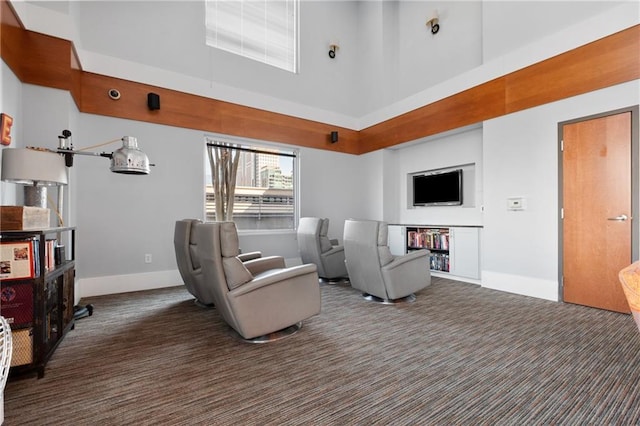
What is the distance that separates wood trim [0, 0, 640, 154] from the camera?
318cm

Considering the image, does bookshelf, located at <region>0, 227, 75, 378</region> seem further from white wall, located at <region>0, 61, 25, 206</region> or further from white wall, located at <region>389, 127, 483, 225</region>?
white wall, located at <region>389, 127, 483, 225</region>

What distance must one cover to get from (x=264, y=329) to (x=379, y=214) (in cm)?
434

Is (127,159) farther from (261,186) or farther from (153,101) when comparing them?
(261,186)

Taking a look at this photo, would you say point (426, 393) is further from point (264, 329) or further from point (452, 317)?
point (452, 317)

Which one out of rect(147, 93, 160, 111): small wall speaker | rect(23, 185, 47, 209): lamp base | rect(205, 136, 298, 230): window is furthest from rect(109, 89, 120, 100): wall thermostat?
rect(23, 185, 47, 209): lamp base

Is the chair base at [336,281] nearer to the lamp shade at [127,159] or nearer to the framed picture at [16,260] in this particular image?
the lamp shade at [127,159]

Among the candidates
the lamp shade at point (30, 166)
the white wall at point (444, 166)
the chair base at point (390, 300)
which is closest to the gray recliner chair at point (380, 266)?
the chair base at point (390, 300)

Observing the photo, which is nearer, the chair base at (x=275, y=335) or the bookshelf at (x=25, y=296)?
the bookshelf at (x=25, y=296)

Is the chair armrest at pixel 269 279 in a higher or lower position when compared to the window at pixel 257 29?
lower

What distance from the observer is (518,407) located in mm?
1612

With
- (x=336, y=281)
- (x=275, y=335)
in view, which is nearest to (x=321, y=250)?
(x=336, y=281)

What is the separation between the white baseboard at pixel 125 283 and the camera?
3.94m

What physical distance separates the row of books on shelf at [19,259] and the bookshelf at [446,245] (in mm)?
5097

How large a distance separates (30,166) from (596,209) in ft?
18.8
